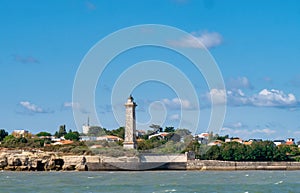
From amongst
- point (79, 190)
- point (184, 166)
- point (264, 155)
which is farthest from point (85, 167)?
point (79, 190)

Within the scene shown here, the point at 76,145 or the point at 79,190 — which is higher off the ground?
the point at 76,145

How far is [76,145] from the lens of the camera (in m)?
109

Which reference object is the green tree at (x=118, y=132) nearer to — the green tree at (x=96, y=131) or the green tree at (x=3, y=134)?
the green tree at (x=96, y=131)

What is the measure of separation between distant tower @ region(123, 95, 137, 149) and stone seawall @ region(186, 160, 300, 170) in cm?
927

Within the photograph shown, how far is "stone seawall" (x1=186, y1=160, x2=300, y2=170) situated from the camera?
93.1 meters

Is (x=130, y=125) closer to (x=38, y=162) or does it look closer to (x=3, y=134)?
(x=38, y=162)

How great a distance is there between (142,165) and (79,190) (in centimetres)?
4648

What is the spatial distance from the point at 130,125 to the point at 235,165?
1597 cm

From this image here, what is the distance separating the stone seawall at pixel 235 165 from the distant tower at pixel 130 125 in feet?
30.4

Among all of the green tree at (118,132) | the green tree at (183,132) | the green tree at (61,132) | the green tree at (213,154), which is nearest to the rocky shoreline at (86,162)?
the green tree at (213,154)

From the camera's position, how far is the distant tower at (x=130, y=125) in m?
96.6

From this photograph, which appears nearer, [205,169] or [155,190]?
[155,190]

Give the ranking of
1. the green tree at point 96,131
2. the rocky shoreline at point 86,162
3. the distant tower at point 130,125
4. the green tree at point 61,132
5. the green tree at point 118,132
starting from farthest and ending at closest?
the green tree at point 61,132 → the green tree at point 118,132 → the green tree at point 96,131 → the distant tower at point 130,125 → the rocky shoreline at point 86,162

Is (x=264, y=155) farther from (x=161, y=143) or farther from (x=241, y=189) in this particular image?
(x=241, y=189)
